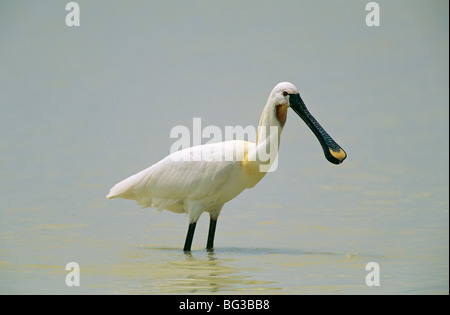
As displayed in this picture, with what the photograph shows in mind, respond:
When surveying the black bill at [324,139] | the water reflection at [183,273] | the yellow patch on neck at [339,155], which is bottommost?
the water reflection at [183,273]

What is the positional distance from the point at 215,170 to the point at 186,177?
17.9 inches

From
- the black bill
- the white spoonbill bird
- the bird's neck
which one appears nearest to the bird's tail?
the white spoonbill bird

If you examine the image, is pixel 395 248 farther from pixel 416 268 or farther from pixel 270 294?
pixel 270 294

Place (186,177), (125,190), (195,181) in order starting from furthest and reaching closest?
(125,190)
(186,177)
(195,181)

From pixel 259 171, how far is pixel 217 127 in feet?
26.2

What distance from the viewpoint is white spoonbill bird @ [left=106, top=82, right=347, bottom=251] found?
38.6 ft

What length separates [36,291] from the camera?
31.8 ft

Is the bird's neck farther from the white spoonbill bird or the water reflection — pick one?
the water reflection

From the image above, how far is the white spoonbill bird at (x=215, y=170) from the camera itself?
11.8m

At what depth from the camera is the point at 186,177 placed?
1202cm

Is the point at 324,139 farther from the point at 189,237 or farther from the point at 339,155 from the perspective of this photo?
the point at 189,237

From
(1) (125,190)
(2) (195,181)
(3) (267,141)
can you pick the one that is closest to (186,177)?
(2) (195,181)

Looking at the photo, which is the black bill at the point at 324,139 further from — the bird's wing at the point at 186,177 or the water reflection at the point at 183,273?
the water reflection at the point at 183,273

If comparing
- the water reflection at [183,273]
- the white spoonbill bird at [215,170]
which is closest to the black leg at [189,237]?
the white spoonbill bird at [215,170]
